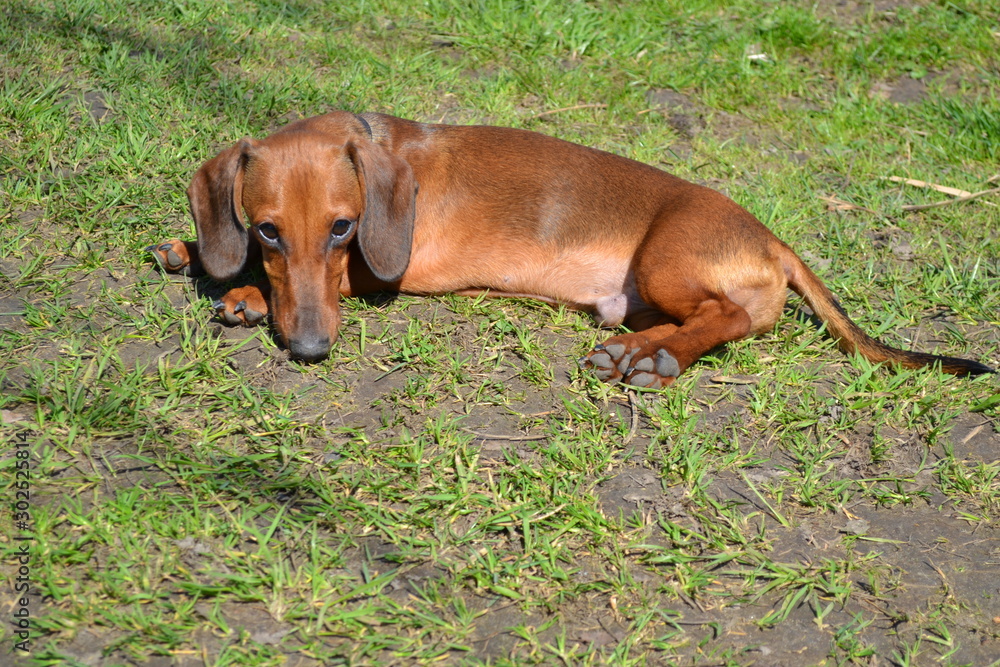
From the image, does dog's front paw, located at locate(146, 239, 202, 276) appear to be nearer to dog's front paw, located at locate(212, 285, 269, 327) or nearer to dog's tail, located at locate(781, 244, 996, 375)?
dog's front paw, located at locate(212, 285, 269, 327)

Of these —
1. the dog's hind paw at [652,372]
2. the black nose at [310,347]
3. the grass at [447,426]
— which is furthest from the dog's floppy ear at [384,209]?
the dog's hind paw at [652,372]

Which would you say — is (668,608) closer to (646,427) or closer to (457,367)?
(646,427)

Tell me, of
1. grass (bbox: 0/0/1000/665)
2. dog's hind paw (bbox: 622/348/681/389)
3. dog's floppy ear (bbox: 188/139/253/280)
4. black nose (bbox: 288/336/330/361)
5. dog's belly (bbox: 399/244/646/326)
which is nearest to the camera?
grass (bbox: 0/0/1000/665)

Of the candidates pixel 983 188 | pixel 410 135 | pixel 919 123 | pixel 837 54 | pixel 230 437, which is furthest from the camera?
pixel 837 54

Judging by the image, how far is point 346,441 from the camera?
3111 millimetres

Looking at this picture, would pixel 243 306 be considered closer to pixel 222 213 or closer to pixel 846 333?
pixel 222 213

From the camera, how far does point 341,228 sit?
3443 mm

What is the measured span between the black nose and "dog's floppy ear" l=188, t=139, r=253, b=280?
0.41m

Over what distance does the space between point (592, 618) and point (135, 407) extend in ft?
5.50

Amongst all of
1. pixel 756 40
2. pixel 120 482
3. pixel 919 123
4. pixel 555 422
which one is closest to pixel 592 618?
pixel 555 422

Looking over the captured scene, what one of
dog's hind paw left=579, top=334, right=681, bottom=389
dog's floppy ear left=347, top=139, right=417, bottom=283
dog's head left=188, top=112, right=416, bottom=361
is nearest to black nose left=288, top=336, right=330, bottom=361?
dog's head left=188, top=112, right=416, bottom=361

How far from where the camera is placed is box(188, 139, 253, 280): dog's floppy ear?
3391 mm

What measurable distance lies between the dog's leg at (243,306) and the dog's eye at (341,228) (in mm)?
401

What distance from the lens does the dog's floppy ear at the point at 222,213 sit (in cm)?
339
